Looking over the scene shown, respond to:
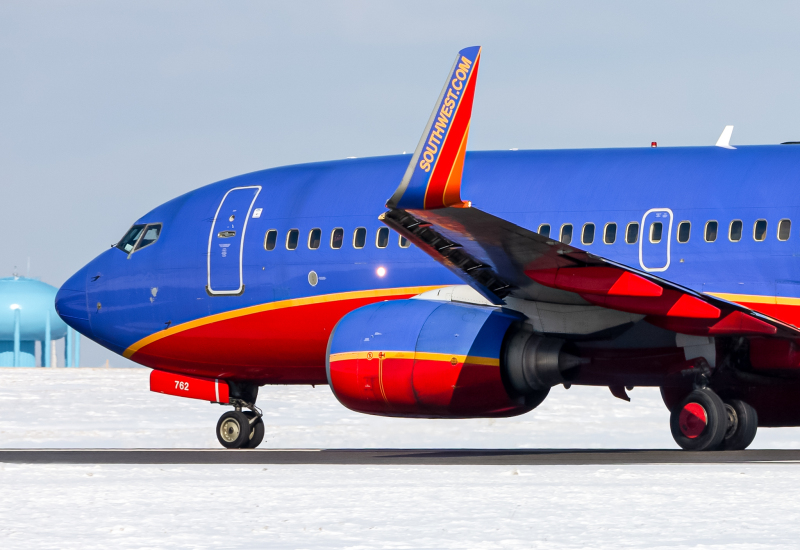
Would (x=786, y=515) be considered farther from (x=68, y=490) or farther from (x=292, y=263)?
(x=292, y=263)

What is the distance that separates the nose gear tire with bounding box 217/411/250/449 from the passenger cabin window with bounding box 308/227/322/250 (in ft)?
9.18

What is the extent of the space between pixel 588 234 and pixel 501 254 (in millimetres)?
2142

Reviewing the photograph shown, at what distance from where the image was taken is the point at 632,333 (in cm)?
1567

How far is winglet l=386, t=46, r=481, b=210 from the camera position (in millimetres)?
12986

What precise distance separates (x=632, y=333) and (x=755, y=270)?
1.63 meters

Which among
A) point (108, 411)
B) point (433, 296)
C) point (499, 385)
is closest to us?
point (499, 385)

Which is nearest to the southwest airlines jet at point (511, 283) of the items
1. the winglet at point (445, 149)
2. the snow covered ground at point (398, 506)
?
the winglet at point (445, 149)

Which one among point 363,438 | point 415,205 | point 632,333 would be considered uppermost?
point 415,205

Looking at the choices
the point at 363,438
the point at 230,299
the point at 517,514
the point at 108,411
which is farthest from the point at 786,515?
the point at 108,411

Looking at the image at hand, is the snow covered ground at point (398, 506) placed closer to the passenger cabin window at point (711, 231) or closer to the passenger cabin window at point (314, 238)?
the passenger cabin window at point (711, 231)

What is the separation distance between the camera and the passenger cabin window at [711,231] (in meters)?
15.5

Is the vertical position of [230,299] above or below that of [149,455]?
above

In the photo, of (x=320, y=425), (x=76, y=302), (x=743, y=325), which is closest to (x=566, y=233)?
(x=743, y=325)

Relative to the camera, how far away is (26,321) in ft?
227
